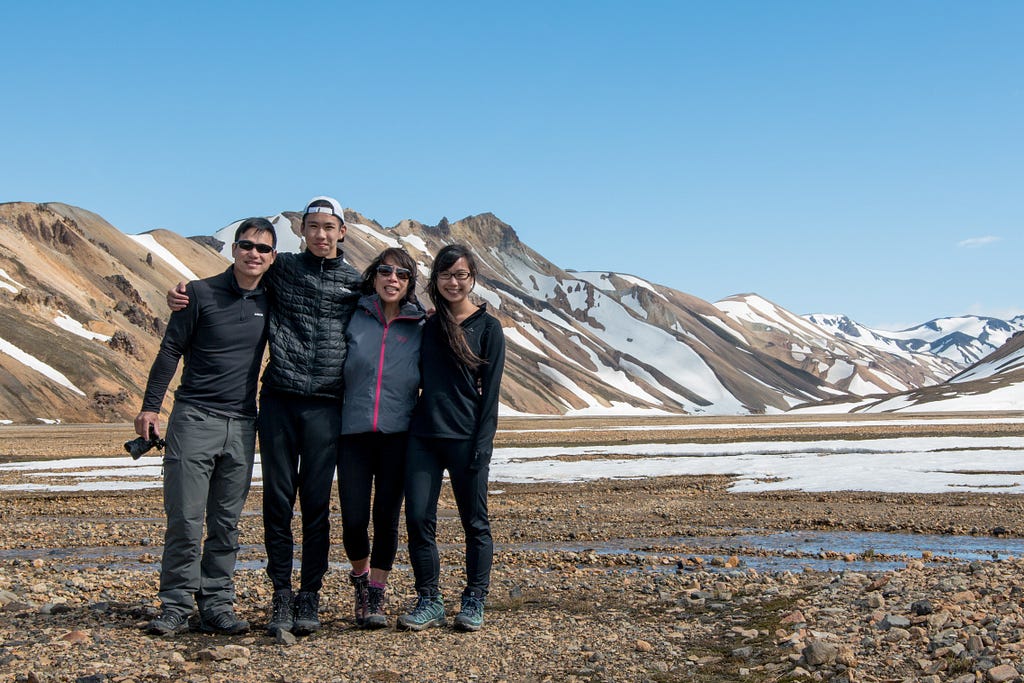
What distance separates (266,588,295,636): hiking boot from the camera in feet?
26.9

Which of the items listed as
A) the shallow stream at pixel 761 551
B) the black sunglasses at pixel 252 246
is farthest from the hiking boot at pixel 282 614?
the shallow stream at pixel 761 551

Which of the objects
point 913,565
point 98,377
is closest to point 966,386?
point 98,377

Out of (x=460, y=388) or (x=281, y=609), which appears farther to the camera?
(x=460, y=388)

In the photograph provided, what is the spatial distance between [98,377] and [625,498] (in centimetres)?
8289

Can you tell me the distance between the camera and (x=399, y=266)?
839 cm

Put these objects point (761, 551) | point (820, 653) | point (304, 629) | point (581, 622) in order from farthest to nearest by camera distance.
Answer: point (761, 551), point (581, 622), point (304, 629), point (820, 653)

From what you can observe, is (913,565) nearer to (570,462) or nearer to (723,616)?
(723,616)

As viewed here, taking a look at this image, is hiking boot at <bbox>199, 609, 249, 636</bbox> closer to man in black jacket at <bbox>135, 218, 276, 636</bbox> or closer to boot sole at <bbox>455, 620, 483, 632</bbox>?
man in black jacket at <bbox>135, 218, 276, 636</bbox>

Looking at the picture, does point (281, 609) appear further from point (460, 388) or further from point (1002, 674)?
point (1002, 674)

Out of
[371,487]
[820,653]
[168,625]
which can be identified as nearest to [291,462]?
[371,487]

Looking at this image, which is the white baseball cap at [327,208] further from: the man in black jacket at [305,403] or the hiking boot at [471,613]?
the hiking boot at [471,613]

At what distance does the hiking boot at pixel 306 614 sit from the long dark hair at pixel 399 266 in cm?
281

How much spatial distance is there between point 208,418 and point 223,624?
183cm

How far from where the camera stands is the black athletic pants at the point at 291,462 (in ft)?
27.2
